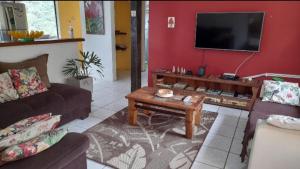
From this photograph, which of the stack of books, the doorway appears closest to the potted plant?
the doorway

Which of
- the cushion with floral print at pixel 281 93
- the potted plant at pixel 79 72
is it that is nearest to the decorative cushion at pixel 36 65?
the potted plant at pixel 79 72

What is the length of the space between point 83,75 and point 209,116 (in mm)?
2194

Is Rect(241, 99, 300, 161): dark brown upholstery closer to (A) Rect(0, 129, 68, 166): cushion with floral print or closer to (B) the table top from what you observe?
(B) the table top

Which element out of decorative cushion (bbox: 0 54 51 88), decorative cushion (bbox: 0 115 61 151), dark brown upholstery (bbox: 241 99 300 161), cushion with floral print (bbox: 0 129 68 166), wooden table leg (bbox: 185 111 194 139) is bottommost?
wooden table leg (bbox: 185 111 194 139)

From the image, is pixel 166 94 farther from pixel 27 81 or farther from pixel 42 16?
pixel 42 16

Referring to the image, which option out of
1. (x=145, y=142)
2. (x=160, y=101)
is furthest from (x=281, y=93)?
(x=145, y=142)

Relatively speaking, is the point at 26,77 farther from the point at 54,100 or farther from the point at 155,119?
the point at 155,119

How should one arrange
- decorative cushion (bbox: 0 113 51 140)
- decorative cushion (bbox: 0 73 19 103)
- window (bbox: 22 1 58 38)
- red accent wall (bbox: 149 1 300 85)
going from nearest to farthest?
1. decorative cushion (bbox: 0 113 51 140)
2. decorative cushion (bbox: 0 73 19 103)
3. red accent wall (bbox: 149 1 300 85)
4. window (bbox: 22 1 58 38)

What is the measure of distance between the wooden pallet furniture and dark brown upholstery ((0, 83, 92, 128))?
1.59m

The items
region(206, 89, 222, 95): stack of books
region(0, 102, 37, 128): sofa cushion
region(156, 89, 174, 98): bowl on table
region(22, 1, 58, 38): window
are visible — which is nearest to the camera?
region(0, 102, 37, 128): sofa cushion

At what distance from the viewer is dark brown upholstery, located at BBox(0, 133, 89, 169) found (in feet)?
4.09

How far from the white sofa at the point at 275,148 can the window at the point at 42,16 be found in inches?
226

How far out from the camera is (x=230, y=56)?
12.3ft

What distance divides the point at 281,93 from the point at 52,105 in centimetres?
286
